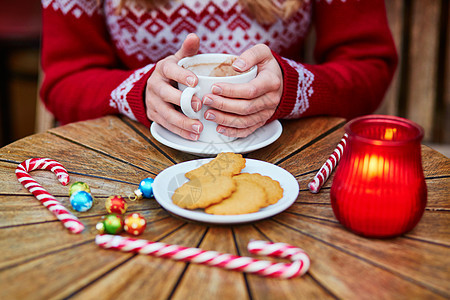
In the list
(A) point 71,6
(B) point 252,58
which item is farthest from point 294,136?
(A) point 71,6

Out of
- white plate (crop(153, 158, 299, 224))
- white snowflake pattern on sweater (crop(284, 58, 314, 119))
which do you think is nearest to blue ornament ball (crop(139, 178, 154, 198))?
white plate (crop(153, 158, 299, 224))

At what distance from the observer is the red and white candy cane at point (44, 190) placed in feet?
2.00

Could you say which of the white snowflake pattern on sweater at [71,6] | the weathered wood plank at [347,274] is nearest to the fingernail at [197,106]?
the weathered wood plank at [347,274]

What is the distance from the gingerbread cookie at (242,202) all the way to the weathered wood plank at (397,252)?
6cm

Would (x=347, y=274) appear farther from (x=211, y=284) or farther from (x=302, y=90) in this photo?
(x=302, y=90)

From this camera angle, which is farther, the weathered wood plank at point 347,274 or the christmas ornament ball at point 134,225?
the christmas ornament ball at point 134,225

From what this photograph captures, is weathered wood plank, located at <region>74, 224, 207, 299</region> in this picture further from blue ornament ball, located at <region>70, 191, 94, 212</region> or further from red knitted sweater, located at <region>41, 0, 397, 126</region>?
red knitted sweater, located at <region>41, 0, 397, 126</region>

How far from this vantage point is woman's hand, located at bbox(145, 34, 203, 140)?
841mm

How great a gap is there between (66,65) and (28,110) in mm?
1508

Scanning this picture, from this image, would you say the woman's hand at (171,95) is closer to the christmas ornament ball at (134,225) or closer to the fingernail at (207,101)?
the fingernail at (207,101)

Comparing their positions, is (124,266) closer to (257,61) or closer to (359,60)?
(257,61)

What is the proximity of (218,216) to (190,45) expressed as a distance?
456 millimetres

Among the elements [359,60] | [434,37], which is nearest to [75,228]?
[359,60]

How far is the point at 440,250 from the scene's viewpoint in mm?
562
